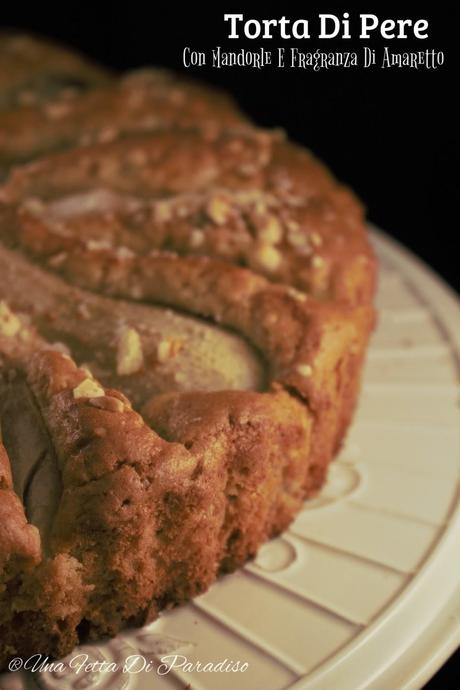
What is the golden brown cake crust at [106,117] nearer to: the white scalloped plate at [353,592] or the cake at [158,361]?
the cake at [158,361]

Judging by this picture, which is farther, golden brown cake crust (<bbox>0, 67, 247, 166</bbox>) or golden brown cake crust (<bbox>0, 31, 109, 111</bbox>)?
golden brown cake crust (<bbox>0, 31, 109, 111</bbox>)

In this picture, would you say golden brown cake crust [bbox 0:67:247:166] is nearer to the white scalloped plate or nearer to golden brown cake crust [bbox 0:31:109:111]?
golden brown cake crust [bbox 0:31:109:111]

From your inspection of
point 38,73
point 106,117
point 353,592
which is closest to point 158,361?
point 353,592

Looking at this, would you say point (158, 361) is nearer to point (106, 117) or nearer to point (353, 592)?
A: point (353, 592)

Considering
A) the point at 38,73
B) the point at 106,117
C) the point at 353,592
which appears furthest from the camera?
the point at 38,73

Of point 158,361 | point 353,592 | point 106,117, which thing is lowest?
point 353,592

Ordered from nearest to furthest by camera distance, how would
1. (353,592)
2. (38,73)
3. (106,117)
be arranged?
1. (353,592)
2. (106,117)
3. (38,73)

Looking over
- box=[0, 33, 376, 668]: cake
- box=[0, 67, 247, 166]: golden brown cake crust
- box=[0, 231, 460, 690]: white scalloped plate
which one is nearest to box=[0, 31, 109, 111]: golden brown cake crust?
box=[0, 67, 247, 166]: golden brown cake crust

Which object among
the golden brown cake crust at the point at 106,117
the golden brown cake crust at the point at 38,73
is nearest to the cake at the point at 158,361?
the golden brown cake crust at the point at 106,117
